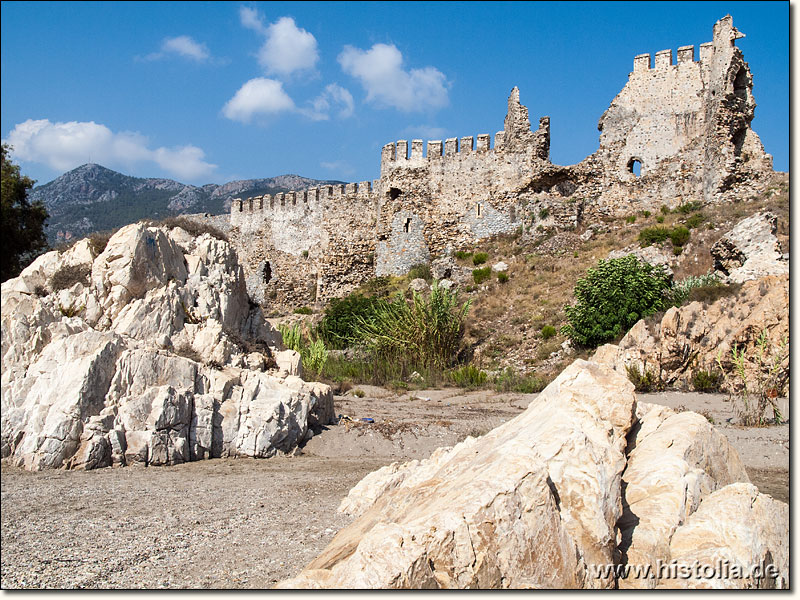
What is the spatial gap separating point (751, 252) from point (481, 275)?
28.2 feet

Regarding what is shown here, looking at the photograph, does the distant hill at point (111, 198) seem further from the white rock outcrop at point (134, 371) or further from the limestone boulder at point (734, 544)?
the limestone boulder at point (734, 544)

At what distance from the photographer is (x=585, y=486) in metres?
3.51

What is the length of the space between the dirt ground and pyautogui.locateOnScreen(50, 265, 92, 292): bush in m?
2.67

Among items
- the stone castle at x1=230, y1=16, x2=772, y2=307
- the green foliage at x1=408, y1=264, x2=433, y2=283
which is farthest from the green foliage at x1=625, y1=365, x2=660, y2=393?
the green foliage at x1=408, y1=264, x2=433, y2=283

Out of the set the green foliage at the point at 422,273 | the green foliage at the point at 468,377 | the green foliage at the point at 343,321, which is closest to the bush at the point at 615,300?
the green foliage at the point at 468,377

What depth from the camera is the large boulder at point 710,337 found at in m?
11.2

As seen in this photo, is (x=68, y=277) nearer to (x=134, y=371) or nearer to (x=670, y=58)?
(x=134, y=371)

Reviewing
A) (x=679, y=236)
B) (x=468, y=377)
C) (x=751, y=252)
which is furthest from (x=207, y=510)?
(x=679, y=236)

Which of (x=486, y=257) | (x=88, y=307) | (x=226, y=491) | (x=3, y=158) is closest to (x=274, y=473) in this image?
(x=226, y=491)

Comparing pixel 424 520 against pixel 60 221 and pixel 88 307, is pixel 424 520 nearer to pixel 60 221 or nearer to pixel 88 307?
pixel 88 307

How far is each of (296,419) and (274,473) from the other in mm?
1400

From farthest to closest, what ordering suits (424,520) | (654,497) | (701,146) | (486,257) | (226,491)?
(486,257)
(701,146)
(226,491)
(654,497)
(424,520)

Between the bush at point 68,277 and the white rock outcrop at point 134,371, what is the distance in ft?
0.05

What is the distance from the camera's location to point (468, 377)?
14.9 metres
